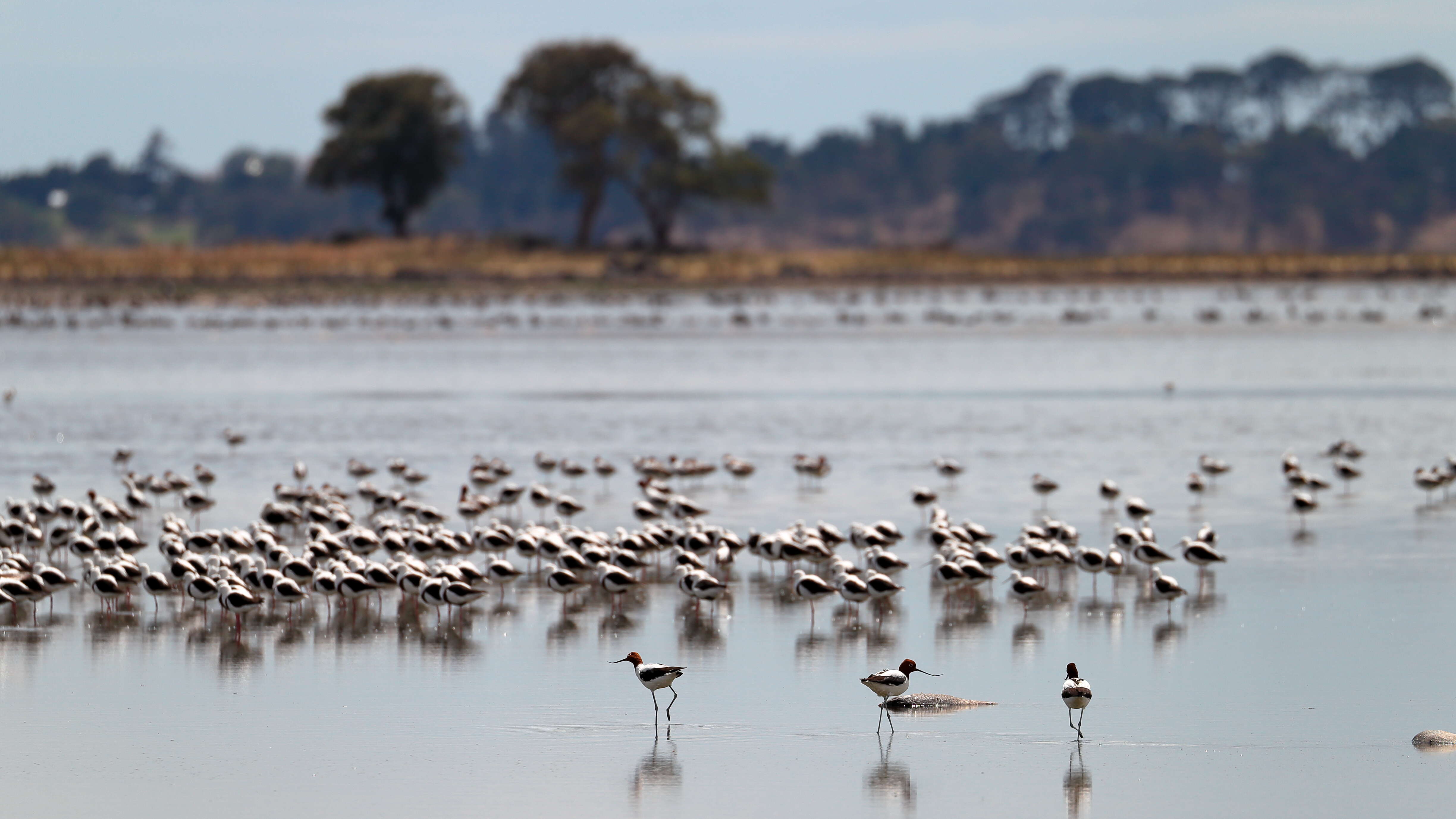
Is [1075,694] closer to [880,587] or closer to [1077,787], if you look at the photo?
[1077,787]

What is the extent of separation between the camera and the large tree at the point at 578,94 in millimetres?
107000

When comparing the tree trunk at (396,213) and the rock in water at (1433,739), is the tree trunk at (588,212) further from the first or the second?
the rock in water at (1433,739)

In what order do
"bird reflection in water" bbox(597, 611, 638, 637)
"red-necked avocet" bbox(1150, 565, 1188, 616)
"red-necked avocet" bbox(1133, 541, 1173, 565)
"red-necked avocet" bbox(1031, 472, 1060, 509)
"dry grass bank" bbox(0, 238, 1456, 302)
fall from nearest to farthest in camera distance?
"bird reflection in water" bbox(597, 611, 638, 637), "red-necked avocet" bbox(1150, 565, 1188, 616), "red-necked avocet" bbox(1133, 541, 1173, 565), "red-necked avocet" bbox(1031, 472, 1060, 509), "dry grass bank" bbox(0, 238, 1456, 302)

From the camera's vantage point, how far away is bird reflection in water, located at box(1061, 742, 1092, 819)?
34.4ft

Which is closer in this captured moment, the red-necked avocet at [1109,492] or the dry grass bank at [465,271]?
the red-necked avocet at [1109,492]

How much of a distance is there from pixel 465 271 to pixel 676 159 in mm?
15191

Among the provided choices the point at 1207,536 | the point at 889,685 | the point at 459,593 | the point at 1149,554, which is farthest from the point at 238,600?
the point at 1207,536

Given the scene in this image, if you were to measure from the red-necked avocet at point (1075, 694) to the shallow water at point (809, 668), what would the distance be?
122 mm

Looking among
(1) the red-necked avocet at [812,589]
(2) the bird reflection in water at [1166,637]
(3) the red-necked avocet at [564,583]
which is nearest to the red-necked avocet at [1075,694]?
(2) the bird reflection in water at [1166,637]

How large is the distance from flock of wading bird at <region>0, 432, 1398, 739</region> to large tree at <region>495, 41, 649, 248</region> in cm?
8503

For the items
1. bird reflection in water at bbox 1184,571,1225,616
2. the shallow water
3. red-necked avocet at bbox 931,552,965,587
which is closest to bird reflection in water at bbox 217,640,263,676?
the shallow water

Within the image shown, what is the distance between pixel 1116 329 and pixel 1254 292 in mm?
40748

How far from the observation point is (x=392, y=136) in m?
108

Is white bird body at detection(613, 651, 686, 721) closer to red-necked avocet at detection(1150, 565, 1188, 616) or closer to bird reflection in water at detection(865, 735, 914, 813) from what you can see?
bird reflection in water at detection(865, 735, 914, 813)
